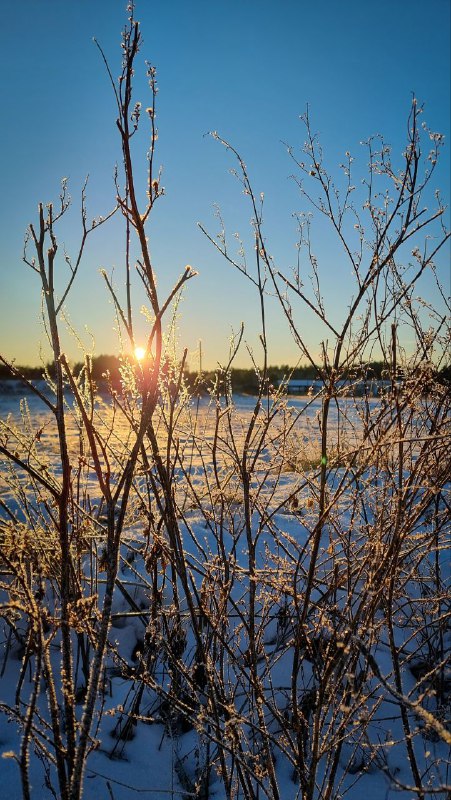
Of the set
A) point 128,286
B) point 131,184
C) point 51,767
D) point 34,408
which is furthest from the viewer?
point 34,408

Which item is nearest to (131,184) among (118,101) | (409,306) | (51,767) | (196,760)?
(118,101)

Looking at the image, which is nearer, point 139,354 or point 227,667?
point 139,354

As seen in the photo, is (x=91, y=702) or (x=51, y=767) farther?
(x=51, y=767)

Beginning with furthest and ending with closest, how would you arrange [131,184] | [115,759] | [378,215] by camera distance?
[115,759] → [378,215] → [131,184]

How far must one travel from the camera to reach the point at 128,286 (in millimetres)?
958

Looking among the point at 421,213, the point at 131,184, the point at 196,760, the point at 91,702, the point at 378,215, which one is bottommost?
the point at 196,760

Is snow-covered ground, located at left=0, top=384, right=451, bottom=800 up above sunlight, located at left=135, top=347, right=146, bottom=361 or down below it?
below

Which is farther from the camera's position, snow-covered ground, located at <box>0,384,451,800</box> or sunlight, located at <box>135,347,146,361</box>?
snow-covered ground, located at <box>0,384,451,800</box>

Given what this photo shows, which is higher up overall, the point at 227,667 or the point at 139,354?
the point at 139,354

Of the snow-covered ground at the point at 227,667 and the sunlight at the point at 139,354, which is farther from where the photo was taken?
the snow-covered ground at the point at 227,667

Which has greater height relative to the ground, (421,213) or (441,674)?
(421,213)

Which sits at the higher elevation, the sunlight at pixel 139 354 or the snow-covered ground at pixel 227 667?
the sunlight at pixel 139 354

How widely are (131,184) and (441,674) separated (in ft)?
8.86

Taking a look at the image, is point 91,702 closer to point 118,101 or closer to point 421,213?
point 118,101
